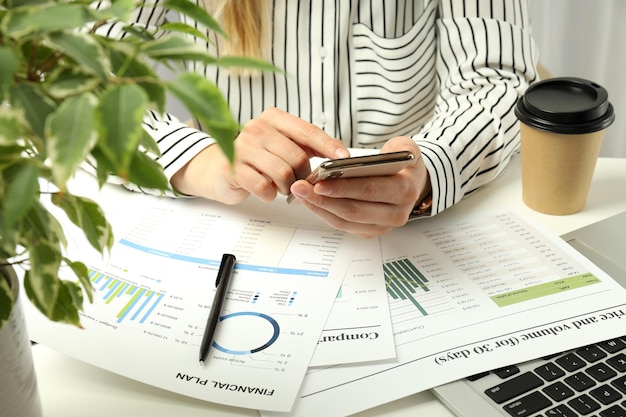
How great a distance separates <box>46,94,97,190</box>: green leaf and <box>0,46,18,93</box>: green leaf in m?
0.03

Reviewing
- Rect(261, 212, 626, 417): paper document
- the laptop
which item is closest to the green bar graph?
Rect(261, 212, 626, 417): paper document

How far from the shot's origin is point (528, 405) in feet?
1.71

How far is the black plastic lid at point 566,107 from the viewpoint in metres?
0.73

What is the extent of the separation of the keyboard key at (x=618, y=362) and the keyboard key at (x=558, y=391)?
0.05 m

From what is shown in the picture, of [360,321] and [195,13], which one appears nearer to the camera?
[195,13]

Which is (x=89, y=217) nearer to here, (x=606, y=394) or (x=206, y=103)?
(x=206, y=103)

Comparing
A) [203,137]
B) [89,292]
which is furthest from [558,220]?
[89,292]

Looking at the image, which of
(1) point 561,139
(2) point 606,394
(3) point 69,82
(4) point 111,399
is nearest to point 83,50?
(3) point 69,82

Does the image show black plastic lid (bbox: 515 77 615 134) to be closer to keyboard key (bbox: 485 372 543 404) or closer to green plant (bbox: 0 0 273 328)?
keyboard key (bbox: 485 372 543 404)

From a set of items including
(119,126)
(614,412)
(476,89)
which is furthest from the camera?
(476,89)

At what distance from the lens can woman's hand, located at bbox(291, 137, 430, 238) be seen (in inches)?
27.0

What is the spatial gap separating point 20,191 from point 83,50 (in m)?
0.07

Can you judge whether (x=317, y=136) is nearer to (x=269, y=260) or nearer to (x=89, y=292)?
(x=269, y=260)

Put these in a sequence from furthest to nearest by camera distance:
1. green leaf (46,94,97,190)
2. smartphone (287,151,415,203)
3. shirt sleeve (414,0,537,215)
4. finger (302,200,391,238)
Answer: shirt sleeve (414,0,537,215) → finger (302,200,391,238) → smartphone (287,151,415,203) → green leaf (46,94,97,190)
